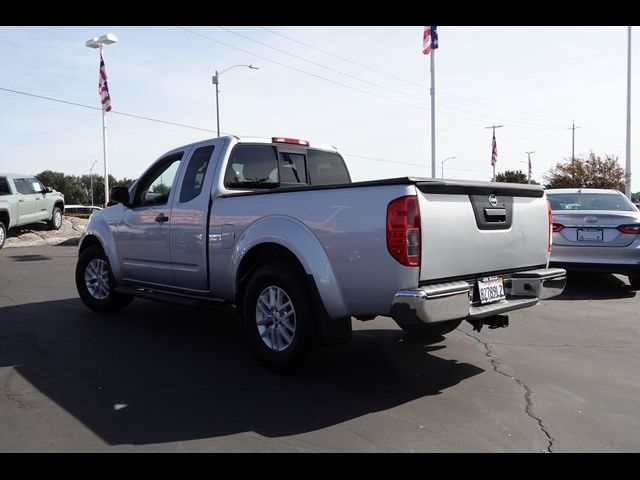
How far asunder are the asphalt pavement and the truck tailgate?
94 cm

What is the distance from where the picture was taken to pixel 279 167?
19.7 ft

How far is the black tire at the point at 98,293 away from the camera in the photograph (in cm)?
695

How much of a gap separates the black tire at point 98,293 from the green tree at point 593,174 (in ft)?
136

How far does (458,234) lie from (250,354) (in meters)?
2.32

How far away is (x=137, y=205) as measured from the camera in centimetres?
646

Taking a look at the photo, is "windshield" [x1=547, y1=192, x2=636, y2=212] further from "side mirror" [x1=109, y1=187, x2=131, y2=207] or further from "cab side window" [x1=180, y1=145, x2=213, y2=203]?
"side mirror" [x1=109, y1=187, x2=131, y2=207]

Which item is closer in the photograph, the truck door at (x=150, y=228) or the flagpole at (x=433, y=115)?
the truck door at (x=150, y=228)

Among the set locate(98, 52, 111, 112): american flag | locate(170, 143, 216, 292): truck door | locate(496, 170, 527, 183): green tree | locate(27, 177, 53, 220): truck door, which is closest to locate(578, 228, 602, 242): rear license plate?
locate(170, 143, 216, 292): truck door

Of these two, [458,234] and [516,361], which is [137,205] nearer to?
[458,234]

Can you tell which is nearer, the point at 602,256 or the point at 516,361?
the point at 516,361

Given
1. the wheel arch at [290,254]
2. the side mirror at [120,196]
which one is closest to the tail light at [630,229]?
the wheel arch at [290,254]

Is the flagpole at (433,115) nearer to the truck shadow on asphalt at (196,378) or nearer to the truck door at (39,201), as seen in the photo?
the truck door at (39,201)

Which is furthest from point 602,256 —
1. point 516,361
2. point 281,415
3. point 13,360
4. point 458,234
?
point 13,360
